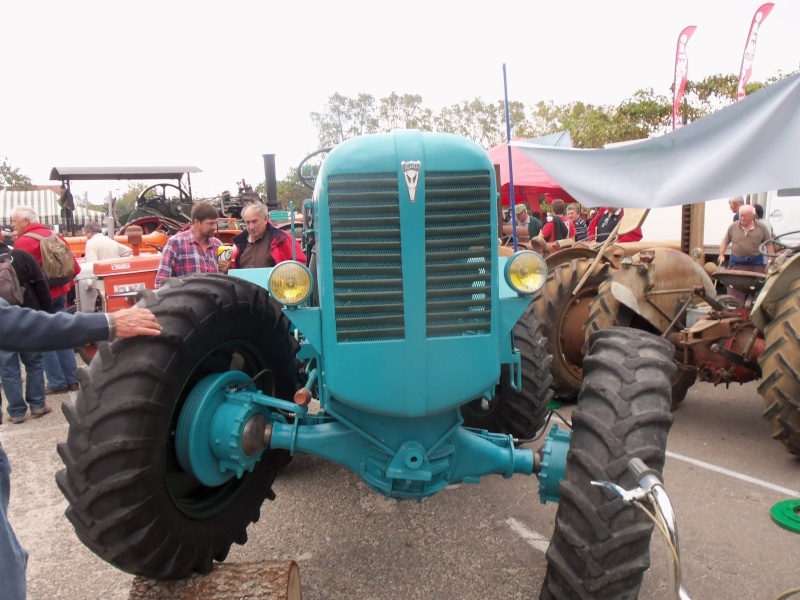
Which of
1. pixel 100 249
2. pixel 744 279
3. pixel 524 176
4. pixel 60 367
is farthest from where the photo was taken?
pixel 524 176

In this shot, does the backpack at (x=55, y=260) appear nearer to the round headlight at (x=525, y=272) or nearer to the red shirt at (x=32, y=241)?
the red shirt at (x=32, y=241)

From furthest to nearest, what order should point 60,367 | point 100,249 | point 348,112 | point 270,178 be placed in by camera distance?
point 348,112, point 100,249, point 270,178, point 60,367

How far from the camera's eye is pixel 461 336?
7.99 feet

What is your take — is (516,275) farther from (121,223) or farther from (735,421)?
(121,223)

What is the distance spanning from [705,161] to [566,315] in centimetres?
189

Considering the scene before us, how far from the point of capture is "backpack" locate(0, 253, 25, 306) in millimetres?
5188

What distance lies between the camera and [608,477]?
2.19 m

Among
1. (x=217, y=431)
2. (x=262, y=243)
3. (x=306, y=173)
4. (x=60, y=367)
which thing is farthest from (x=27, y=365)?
(x=217, y=431)

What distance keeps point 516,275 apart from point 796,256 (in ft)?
8.86

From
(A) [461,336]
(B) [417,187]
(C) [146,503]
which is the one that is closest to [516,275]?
(A) [461,336]

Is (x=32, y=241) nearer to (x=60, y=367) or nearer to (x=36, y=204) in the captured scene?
(x=60, y=367)

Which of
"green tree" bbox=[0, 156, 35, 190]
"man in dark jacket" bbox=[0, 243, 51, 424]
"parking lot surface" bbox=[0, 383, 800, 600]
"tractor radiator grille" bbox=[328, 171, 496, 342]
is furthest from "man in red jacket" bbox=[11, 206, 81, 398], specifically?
"green tree" bbox=[0, 156, 35, 190]

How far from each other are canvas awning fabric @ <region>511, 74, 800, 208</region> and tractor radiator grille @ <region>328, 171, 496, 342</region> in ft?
8.03

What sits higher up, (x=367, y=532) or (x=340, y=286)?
(x=340, y=286)
